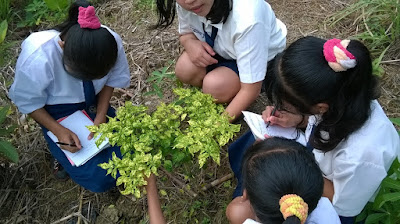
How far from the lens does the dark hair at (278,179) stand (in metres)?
1.29

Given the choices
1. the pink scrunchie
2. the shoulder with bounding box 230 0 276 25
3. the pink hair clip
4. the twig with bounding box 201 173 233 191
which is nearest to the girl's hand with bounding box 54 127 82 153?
the pink scrunchie

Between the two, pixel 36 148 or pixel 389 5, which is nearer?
pixel 36 148

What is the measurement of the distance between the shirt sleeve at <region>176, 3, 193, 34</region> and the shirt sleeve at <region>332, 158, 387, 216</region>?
1.30 metres

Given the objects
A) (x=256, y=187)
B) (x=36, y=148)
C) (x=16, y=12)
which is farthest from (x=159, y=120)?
(x=16, y=12)

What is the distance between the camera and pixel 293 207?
1143mm

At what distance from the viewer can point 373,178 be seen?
163cm

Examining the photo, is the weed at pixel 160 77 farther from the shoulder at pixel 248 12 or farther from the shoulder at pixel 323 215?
the shoulder at pixel 323 215

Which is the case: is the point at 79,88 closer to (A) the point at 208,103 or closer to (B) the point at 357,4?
(A) the point at 208,103

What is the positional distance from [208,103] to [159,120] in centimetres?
23

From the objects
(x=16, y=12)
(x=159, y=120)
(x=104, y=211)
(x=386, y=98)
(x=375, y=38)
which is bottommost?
(x=104, y=211)

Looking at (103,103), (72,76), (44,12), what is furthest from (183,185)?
(44,12)

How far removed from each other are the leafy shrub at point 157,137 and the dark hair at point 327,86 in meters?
0.30

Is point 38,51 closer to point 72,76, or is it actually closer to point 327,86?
point 72,76

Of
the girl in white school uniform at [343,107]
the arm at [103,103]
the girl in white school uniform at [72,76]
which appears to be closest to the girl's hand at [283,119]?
the girl in white school uniform at [343,107]
